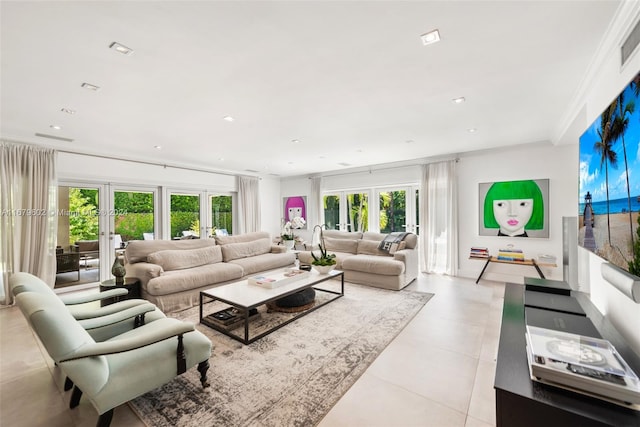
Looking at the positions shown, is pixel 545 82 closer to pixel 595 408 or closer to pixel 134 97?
pixel 595 408

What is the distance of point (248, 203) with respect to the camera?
23.1ft

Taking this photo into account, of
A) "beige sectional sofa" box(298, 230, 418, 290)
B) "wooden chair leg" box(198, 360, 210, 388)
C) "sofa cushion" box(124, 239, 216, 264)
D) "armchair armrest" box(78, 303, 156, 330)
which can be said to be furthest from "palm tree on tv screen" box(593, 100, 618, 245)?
"sofa cushion" box(124, 239, 216, 264)

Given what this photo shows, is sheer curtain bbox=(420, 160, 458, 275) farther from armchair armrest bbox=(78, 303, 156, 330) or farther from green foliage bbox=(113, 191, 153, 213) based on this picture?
green foliage bbox=(113, 191, 153, 213)

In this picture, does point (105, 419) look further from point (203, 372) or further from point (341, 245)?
point (341, 245)

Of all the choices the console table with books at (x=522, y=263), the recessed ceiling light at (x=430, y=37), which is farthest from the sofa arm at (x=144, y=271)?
the console table with books at (x=522, y=263)

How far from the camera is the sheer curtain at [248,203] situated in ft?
22.6

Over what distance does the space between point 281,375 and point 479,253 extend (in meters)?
4.23

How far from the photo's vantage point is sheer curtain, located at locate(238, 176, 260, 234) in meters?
6.89

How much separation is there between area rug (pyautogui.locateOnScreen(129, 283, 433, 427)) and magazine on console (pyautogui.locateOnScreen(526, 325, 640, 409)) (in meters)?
1.22

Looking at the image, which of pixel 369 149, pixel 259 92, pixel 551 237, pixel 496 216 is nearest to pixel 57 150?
pixel 259 92

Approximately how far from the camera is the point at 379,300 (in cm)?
367

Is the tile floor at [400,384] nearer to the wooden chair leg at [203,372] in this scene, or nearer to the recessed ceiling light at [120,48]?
the wooden chair leg at [203,372]

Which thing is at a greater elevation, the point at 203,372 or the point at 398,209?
the point at 398,209

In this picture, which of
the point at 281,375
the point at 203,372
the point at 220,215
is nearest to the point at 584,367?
the point at 281,375
